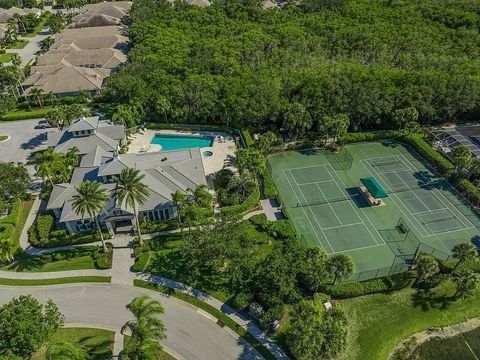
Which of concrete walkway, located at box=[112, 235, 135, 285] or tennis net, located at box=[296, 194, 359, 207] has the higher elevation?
tennis net, located at box=[296, 194, 359, 207]

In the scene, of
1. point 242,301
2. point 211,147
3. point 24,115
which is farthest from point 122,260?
point 24,115

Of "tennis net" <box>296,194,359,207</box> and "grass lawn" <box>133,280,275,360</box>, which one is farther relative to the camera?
"tennis net" <box>296,194,359,207</box>

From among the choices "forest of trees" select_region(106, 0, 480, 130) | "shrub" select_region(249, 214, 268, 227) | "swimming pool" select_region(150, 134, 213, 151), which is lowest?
"swimming pool" select_region(150, 134, 213, 151)

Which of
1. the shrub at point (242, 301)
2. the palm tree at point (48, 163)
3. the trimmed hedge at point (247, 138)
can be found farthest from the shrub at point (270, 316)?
the palm tree at point (48, 163)

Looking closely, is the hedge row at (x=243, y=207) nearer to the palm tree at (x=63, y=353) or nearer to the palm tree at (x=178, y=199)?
the palm tree at (x=178, y=199)

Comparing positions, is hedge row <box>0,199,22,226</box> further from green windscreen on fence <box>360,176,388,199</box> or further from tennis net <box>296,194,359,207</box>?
green windscreen on fence <box>360,176,388,199</box>

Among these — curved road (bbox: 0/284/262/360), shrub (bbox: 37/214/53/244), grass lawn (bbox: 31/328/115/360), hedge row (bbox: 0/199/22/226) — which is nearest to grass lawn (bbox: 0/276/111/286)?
curved road (bbox: 0/284/262/360)

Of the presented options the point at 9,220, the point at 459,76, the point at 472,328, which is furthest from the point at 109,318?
the point at 459,76

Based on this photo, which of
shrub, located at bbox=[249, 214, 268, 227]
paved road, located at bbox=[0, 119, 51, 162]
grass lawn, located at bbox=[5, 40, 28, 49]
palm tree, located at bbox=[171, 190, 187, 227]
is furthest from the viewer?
grass lawn, located at bbox=[5, 40, 28, 49]
